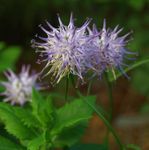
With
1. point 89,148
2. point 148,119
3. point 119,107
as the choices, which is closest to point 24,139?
point 89,148

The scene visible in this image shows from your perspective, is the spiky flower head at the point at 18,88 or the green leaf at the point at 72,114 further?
the spiky flower head at the point at 18,88

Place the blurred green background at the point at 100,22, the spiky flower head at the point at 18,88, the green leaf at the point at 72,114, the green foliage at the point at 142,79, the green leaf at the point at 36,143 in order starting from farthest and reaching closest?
1. the blurred green background at the point at 100,22
2. the green foliage at the point at 142,79
3. the spiky flower head at the point at 18,88
4. the green leaf at the point at 72,114
5. the green leaf at the point at 36,143

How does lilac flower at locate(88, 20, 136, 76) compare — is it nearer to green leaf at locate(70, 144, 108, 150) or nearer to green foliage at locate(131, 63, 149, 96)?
green leaf at locate(70, 144, 108, 150)

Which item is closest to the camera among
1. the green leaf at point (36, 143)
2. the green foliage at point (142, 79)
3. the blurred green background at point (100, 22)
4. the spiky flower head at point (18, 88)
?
the green leaf at point (36, 143)

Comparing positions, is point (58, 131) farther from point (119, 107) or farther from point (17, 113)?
point (119, 107)

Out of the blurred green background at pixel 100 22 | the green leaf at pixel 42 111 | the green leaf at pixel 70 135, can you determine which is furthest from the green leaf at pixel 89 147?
the blurred green background at pixel 100 22

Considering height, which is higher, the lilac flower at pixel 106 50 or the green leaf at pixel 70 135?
the lilac flower at pixel 106 50

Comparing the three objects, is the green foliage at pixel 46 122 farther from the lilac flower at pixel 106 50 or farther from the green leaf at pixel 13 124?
the lilac flower at pixel 106 50

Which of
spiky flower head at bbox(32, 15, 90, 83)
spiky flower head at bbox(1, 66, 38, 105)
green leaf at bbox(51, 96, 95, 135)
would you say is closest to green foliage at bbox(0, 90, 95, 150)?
green leaf at bbox(51, 96, 95, 135)
